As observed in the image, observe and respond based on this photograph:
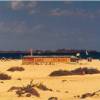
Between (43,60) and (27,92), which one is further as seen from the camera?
(43,60)

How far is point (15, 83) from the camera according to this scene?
31.2 m

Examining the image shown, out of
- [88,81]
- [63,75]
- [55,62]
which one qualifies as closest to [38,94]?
[88,81]

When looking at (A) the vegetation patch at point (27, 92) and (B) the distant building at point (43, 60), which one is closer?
(A) the vegetation patch at point (27, 92)

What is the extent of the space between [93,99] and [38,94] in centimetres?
339

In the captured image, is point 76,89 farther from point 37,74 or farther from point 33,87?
point 37,74

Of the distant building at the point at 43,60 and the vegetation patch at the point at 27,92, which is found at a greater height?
the distant building at the point at 43,60

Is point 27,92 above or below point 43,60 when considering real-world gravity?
below

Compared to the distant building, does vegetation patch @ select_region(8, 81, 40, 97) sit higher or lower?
lower

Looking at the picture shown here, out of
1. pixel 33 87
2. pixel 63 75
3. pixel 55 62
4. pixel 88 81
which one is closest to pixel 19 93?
pixel 33 87

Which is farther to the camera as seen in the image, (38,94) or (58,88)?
(58,88)

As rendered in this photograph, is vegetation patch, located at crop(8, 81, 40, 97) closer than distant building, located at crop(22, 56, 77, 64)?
Yes

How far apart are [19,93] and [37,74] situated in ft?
58.8

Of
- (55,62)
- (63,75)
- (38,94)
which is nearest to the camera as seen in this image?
(38,94)

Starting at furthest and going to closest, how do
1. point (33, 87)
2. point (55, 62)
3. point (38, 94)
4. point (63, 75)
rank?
point (55, 62) → point (63, 75) → point (33, 87) → point (38, 94)
